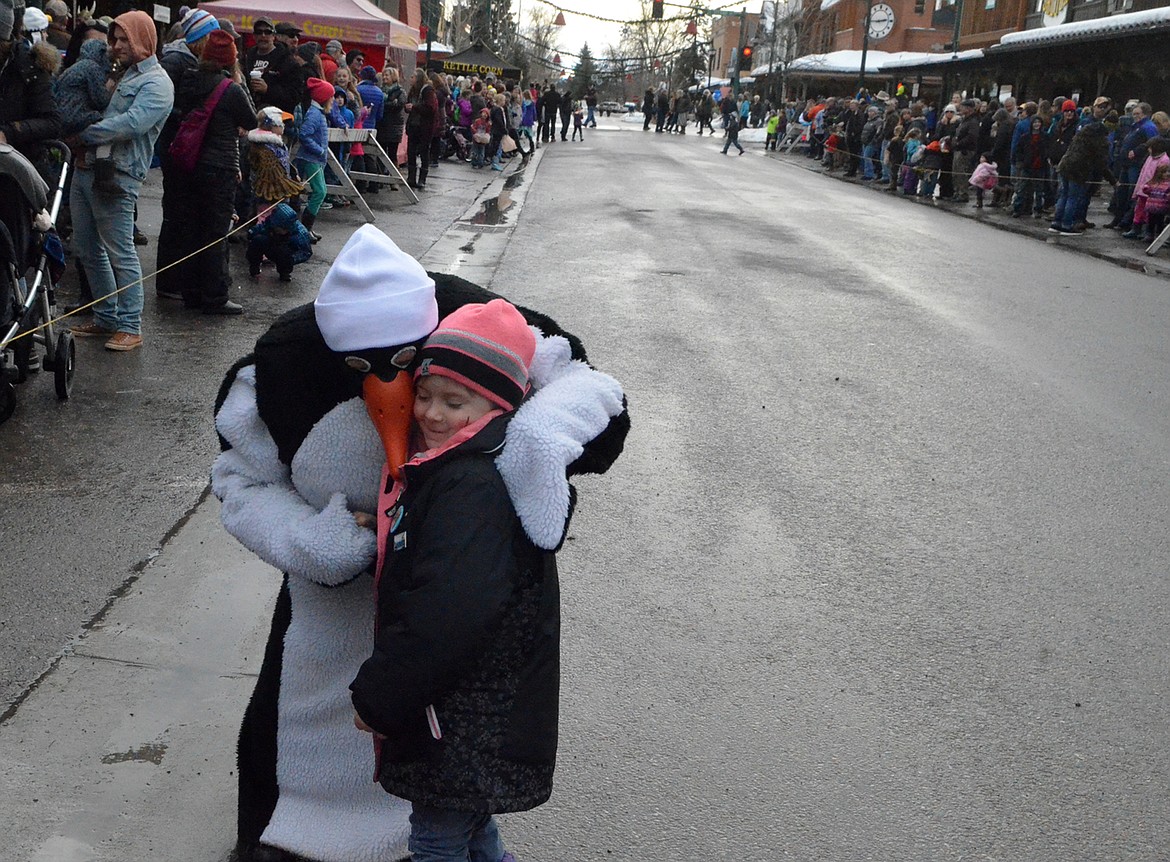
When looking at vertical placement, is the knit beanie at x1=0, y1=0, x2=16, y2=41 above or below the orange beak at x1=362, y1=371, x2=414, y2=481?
above

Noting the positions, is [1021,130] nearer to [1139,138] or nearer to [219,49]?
[1139,138]

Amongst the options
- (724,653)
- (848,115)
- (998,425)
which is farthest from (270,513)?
(848,115)

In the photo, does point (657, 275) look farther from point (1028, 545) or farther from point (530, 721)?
point (530, 721)

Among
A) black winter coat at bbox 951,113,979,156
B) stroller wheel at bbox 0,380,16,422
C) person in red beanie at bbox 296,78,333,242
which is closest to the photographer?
stroller wheel at bbox 0,380,16,422

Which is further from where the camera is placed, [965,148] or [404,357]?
[965,148]

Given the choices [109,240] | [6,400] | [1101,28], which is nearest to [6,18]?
[109,240]

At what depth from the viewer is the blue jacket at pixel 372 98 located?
17.1 m

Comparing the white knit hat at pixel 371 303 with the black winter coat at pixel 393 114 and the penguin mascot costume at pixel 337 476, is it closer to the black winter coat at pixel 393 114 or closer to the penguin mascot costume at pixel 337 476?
the penguin mascot costume at pixel 337 476

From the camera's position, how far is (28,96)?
6461mm

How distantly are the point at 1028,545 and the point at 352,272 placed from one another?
3874mm

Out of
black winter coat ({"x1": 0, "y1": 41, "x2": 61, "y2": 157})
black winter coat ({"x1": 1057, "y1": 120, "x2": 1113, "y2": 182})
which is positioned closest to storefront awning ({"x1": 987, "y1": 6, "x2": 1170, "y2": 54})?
black winter coat ({"x1": 1057, "y1": 120, "x2": 1113, "y2": 182})

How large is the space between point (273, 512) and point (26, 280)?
4.52 meters

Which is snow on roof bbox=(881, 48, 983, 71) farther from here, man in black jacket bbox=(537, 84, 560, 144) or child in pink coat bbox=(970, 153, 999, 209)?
child in pink coat bbox=(970, 153, 999, 209)

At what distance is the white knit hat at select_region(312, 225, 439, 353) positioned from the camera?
88.1 inches
